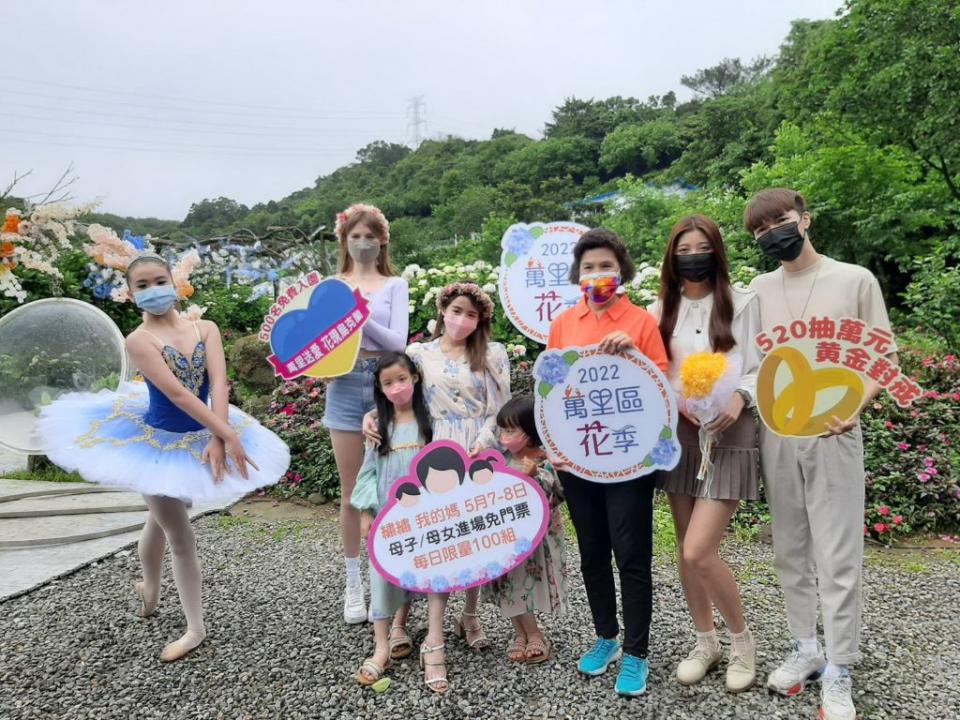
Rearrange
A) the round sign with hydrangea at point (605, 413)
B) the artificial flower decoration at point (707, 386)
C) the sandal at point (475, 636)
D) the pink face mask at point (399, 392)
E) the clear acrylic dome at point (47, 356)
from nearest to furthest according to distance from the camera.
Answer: the artificial flower decoration at point (707, 386) → the round sign with hydrangea at point (605, 413) → the pink face mask at point (399, 392) → the sandal at point (475, 636) → the clear acrylic dome at point (47, 356)

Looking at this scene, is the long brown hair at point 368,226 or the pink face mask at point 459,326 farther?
the long brown hair at point 368,226

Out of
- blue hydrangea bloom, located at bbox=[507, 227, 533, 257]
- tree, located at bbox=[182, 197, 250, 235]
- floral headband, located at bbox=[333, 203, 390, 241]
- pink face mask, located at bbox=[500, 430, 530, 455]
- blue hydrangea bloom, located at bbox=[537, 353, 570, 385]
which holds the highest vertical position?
tree, located at bbox=[182, 197, 250, 235]

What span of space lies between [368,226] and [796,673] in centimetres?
254

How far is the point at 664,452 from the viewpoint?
2303 millimetres

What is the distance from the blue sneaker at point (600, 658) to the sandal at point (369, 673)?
0.79 metres

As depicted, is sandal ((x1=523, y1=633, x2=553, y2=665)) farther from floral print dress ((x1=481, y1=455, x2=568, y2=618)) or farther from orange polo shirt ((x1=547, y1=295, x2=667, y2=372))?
orange polo shirt ((x1=547, y1=295, x2=667, y2=372))

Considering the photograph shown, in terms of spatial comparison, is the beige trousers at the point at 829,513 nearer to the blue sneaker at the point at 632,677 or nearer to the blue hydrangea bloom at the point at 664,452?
the blue hydrangea bloom at the point at 664,452

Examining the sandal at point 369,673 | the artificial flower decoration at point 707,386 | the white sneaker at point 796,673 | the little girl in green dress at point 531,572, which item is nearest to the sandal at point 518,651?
the little girl in green dress at point 531,572

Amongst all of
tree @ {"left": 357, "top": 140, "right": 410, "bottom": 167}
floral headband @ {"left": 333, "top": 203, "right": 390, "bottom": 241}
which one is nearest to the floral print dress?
floral headband @ {"left": 333, "top": 203, "right": 390, "bottom": 241}

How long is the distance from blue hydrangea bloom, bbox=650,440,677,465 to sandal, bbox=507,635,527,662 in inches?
40.5

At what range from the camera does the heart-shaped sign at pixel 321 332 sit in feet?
9.30

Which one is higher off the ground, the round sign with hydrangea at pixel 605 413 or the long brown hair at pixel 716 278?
the long brown hair at pixel 716 278

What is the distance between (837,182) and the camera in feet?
38.2

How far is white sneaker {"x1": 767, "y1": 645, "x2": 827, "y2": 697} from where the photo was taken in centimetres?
242
